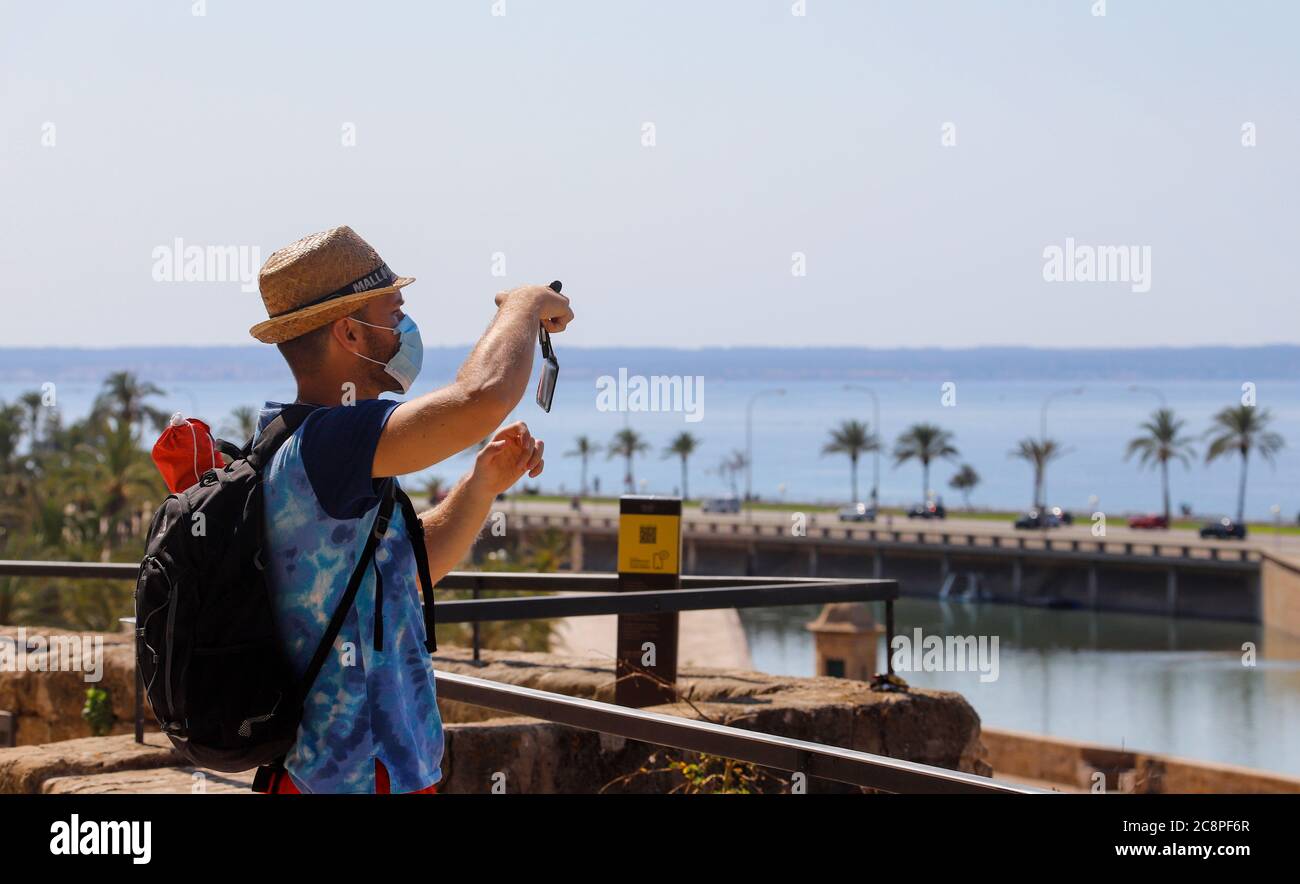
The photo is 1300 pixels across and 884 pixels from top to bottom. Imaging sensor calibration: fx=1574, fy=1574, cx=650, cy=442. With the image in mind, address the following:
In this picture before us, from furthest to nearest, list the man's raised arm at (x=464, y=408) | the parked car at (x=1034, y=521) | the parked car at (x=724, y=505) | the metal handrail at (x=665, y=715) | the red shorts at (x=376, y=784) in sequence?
the parked car at (x=724, y=505) < the parked car at (x=1034, y=521) < the metal handrail at (x=665, y=715) < the red shorts at (x=376, y=784) < the man's raised arm at (x=464, y=408)

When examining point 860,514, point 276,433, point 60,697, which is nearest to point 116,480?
point 60,697

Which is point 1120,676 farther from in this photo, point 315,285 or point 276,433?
point 276,433

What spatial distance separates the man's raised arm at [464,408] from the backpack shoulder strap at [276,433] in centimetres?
22

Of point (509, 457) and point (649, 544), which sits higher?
point (509, 457)

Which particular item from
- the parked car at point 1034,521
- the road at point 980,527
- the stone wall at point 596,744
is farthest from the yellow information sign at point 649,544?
the parked car at point 1034,521

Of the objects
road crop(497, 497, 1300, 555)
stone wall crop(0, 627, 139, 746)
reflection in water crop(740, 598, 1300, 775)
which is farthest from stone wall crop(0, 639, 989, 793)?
road crop(497, 497, 1300, 555)

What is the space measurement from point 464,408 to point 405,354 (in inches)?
19.0

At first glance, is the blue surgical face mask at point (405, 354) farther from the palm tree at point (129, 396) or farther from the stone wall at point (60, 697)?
the palm tree at point (129, 396)

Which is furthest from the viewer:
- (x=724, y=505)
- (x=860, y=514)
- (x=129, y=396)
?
(x=724, y=505)

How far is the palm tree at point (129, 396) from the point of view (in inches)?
3238

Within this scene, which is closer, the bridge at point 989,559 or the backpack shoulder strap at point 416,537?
the backpack shoulder strap at point 416,537

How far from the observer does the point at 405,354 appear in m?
2.90
